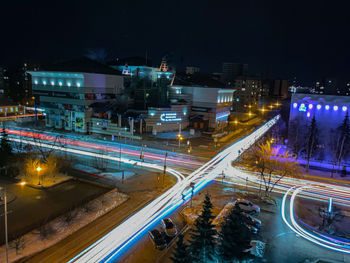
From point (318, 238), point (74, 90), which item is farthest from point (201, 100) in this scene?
point (318, 238)

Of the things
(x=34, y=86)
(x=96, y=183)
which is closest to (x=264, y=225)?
(x=96, y=183)

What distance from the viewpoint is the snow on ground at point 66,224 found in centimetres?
1464

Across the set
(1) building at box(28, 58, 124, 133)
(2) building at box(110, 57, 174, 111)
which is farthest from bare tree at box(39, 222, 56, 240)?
(1) building at box(28, 58, 124, 133)

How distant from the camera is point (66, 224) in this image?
17312 millimetres

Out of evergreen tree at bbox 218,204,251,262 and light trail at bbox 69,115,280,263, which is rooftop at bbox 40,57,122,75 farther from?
evergreen tree at bbox 218,204,251,262

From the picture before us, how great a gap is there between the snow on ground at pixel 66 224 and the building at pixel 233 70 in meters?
113

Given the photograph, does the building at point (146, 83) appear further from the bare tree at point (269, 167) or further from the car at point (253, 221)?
the car at point (253, 221)

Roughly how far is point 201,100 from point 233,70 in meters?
78.6

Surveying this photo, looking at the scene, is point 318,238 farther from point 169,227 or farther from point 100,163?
point 100,163

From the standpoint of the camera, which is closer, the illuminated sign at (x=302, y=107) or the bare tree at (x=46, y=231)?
the bare tree at (x=46, y=231)

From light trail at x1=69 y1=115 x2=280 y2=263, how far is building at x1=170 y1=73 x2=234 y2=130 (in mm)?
23807

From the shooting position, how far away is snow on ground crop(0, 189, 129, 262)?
14.6 metres

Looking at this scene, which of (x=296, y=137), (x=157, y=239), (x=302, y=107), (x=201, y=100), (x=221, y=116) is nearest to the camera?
(x=157, y=239)

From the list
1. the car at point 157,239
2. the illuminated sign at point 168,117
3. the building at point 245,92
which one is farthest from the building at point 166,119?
the building at point 245,92
